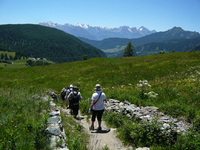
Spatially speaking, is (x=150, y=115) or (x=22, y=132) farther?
(x=150, y=115)

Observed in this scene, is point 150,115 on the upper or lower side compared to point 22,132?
lower

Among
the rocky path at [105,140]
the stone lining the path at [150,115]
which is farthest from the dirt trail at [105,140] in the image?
the stone lining the path at [150,115]

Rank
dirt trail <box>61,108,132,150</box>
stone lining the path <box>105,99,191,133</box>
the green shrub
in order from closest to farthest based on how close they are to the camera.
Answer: the green shrub → dirt trail <box>61,108,132,150</box> → stone lining the path <box>105,99,191,133</box>

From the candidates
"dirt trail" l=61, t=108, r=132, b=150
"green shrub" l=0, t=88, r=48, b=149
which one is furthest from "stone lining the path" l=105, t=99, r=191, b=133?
"green shrub" l=0, t=88, r=48, b=149

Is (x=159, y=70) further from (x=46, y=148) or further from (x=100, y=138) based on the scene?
(x=46, y=148)

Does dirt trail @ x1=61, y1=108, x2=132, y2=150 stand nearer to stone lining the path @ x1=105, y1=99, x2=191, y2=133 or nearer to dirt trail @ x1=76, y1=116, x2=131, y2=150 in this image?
dirt trail @ x1=76, y1=116, x2=131, y2=150

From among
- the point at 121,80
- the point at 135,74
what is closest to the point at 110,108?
the point at 121,80

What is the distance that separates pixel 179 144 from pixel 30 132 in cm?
603

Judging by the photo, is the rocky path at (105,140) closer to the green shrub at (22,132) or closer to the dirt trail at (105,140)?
the dirt trail at (105,140)

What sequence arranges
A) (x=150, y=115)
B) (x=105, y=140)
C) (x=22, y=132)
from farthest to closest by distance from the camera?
(x=150, y=115)
(x=105, y=140)
(x=22, y=132)

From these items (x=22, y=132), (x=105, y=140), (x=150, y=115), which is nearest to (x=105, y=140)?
(x=105, y=140)

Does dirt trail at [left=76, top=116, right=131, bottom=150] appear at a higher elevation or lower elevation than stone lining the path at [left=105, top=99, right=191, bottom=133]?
lower

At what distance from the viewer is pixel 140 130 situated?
7.49 meters

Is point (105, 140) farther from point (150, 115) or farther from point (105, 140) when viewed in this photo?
point (150, 115)
